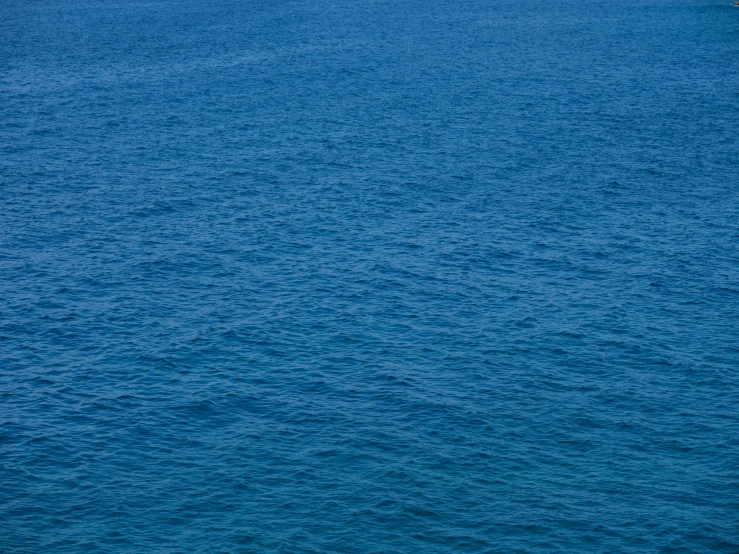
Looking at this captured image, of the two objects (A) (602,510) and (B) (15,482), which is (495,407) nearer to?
(A) (602,510)

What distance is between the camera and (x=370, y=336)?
9144cm


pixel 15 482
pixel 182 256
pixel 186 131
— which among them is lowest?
pixel 15 482

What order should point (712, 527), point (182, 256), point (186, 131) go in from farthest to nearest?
point (186, 131), point (182, 256), point (712, 527)

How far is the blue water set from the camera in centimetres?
6554

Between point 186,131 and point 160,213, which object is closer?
point 160,213

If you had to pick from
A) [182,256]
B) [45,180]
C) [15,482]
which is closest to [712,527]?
[15,482]

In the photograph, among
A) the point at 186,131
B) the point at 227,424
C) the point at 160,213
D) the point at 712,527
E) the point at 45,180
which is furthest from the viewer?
the point at 186,131

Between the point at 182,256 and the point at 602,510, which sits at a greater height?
the point at 182,256

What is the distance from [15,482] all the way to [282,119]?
10963 centimetres

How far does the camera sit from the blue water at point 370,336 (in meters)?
65.5

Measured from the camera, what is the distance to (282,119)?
168 meters

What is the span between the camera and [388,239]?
113812mm

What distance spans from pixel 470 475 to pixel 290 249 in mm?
49322

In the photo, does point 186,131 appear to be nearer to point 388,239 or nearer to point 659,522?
point 388,239
